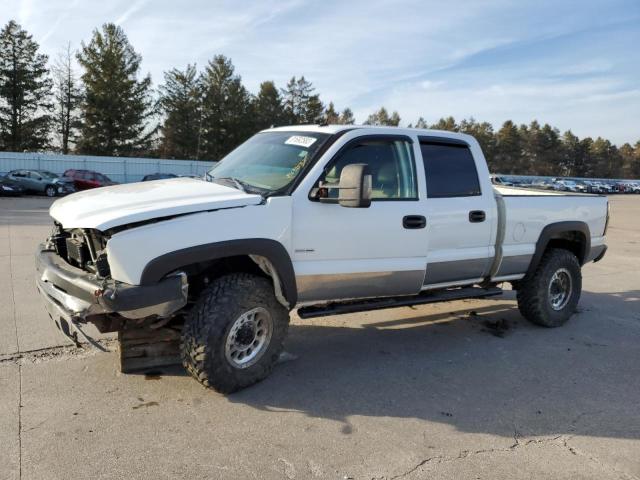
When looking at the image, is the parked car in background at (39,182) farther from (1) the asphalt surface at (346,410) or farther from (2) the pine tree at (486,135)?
(2) the pine tree at (486,135)

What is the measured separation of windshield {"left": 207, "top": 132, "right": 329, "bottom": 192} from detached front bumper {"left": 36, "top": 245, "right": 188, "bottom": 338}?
1156mm

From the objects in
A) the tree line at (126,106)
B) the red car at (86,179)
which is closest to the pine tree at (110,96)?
the tree line at (126,106)

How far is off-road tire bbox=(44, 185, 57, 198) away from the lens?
2834 centimetres

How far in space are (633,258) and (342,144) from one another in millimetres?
10225

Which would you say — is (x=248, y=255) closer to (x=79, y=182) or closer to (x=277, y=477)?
(x=277, y=477)

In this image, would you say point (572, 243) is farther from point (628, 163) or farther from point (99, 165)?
point (628, 163)

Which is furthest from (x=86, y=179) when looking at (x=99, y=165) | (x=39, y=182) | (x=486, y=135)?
(x=486, y=135)

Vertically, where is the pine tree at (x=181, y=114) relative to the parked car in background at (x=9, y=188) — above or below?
above

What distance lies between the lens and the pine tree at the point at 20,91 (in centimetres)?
4700

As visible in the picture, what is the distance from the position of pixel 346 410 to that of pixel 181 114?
57.2m

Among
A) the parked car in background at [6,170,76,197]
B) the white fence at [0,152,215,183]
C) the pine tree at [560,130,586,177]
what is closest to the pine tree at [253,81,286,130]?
the white fence at [0,152,215,183]

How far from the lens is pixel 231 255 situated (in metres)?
3.73

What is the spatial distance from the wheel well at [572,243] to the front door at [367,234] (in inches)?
93.7

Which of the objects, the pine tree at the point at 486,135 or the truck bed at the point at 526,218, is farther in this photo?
the pine tree at the point at 486,135
